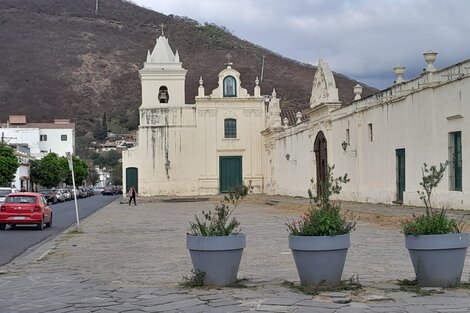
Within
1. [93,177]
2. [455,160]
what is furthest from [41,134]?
[455,160]

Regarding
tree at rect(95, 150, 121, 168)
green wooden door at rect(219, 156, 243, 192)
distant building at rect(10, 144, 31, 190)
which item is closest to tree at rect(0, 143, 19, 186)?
distant building at rect(10, 144, 31, 190)

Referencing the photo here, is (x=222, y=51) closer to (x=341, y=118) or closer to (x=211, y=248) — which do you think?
(x=341, y=118)

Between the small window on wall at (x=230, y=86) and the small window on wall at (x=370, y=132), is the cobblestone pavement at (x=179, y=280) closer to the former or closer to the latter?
the small window on wall at (x=370, y=132)

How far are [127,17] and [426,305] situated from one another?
16226 centimetres

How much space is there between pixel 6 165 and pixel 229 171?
67.1 ft

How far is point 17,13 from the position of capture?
157 metres

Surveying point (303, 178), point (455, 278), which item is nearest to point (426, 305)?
point (455, 278)

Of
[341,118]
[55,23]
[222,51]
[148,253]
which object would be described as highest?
[55,23]

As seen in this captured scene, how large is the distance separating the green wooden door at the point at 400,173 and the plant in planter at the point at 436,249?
18242 millimetres

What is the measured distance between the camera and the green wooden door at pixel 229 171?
5569 centimetres

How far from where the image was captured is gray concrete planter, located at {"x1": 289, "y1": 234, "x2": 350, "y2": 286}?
29.5 feet

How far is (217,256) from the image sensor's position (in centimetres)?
942

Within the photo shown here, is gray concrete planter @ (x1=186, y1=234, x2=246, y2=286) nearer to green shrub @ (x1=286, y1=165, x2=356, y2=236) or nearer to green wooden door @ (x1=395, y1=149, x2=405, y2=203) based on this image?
green shrub @ (x1=286, y1=165, x2=356, y2=236)

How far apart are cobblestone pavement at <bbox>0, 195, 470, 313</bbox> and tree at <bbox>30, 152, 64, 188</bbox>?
70.9 m
